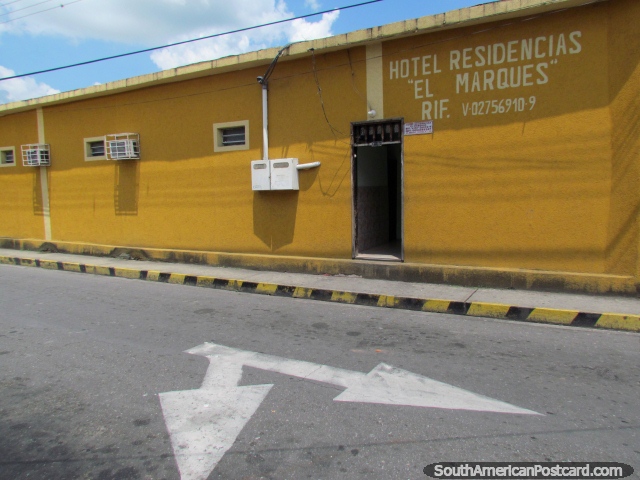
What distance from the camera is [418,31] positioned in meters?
7.57

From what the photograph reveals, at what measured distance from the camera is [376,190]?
399 inches

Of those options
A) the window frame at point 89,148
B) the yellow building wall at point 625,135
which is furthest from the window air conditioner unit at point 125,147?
the yellow building wall at point 625,135

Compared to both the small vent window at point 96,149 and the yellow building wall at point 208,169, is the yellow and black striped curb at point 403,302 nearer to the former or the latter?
the yellow building wall at point 208,169

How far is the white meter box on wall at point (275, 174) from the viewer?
898cm

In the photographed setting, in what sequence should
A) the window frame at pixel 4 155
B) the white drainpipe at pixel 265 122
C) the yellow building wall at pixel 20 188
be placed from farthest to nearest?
the window frame at pixel 4 155 < the yellow building wall at pixel 20 188 < the white drainpipe at pixel 265 122

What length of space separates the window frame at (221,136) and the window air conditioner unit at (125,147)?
245cm

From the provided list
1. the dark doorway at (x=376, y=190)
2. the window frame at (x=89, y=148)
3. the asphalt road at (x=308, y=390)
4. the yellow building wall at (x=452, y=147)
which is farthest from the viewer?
the window frame at (x=89, y=148)

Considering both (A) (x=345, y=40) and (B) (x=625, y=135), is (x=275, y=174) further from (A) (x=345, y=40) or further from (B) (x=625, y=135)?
(B) (x=625, y=135)

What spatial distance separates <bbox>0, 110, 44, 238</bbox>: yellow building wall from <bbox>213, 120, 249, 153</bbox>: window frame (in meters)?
6.70

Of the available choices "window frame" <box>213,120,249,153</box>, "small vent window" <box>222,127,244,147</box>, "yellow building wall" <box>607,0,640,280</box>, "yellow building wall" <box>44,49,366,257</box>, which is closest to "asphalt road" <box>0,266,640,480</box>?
"yellow building wall" <box>607,0,640,280</box>

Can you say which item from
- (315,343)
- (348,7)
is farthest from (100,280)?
(348,7)

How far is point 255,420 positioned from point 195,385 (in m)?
0.93

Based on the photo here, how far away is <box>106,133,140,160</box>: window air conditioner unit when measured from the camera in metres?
11.2

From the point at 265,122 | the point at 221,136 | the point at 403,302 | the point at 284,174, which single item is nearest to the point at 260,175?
the point at 284,174
